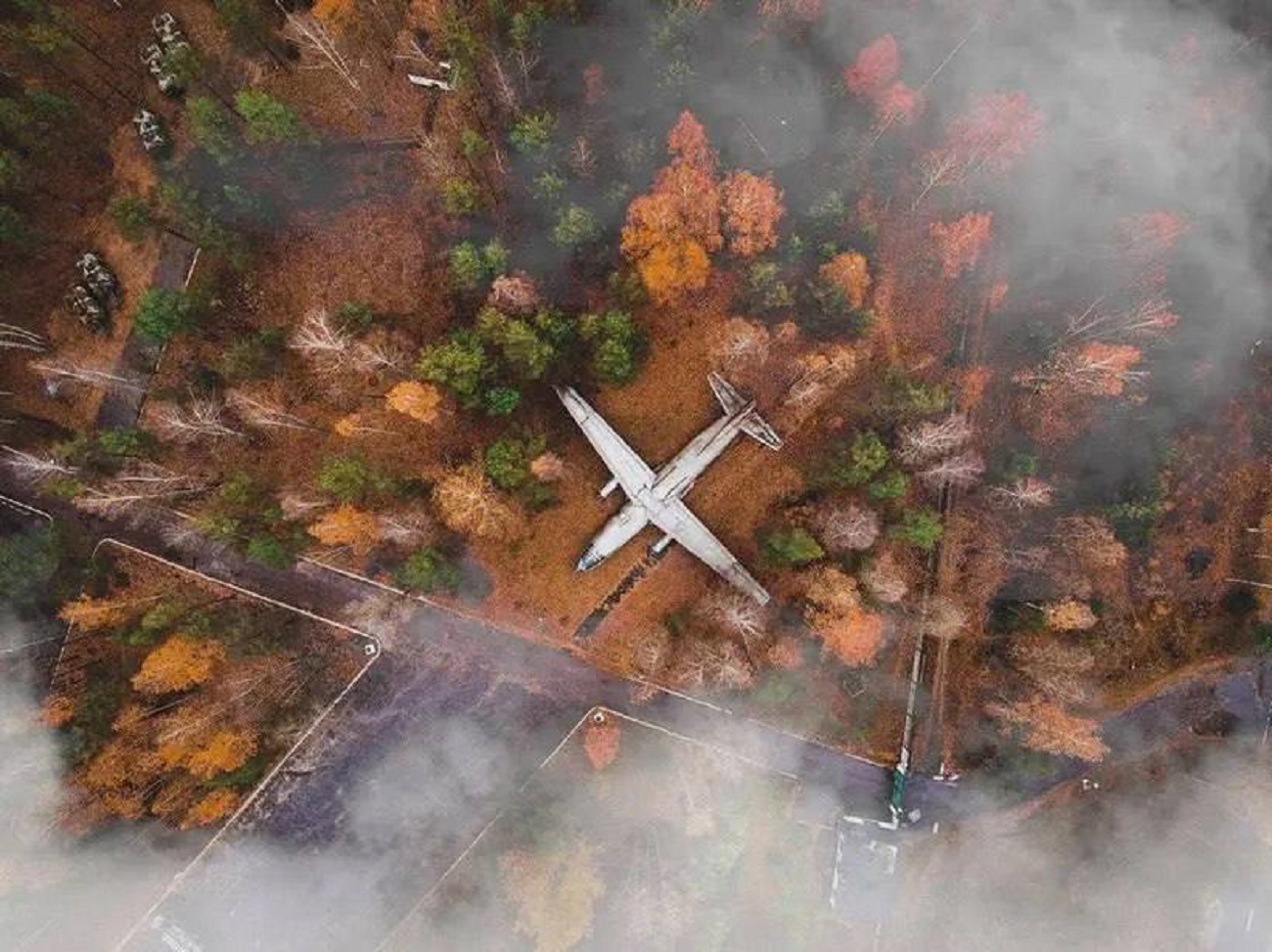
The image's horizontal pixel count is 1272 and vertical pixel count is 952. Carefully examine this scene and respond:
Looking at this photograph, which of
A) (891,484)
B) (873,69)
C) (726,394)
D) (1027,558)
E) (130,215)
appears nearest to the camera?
(130,215)

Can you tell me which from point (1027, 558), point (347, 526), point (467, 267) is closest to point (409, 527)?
point (347, 526)

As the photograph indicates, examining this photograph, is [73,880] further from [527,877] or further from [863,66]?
[863,66]

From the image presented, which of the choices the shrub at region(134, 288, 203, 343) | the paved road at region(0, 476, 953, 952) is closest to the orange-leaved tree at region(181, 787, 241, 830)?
the paved road at region(0, 476, 953, 952)

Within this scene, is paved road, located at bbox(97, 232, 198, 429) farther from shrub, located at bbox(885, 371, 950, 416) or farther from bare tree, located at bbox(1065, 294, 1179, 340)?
bare tree, located at bbox(1065, 294, 1179, 340)

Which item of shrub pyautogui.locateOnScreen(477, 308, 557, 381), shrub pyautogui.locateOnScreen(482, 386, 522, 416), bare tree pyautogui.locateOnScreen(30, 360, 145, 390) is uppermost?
shrub pyautogui.locateOnScreen(477, 308, 557, 381)

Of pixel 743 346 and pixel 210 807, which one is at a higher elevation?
pixel 743 346

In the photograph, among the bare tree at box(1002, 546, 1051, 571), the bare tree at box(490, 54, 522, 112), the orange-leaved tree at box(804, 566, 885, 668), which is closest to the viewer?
the bare tree at box(490, 54, 522, 112)

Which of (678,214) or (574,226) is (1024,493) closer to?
(678,214)
